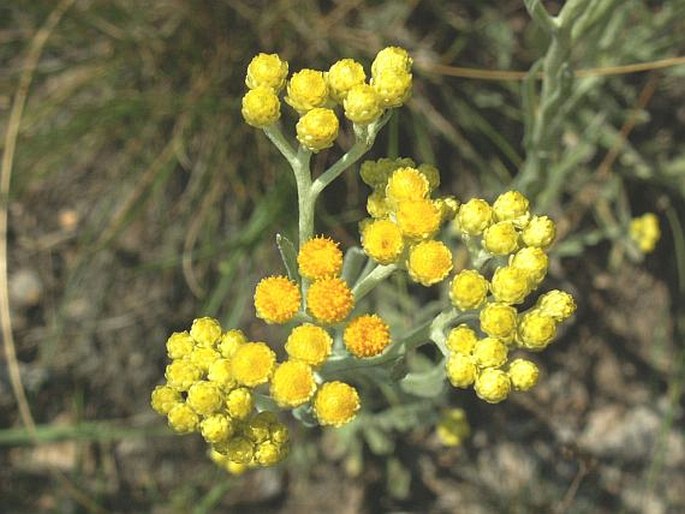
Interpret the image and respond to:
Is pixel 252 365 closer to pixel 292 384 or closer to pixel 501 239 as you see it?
pixel 292 384

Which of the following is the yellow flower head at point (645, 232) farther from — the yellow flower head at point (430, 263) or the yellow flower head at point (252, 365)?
the yellow flower head at point (252, 365)

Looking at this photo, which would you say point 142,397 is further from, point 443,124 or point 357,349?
point 357,349

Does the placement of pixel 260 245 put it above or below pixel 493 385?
below

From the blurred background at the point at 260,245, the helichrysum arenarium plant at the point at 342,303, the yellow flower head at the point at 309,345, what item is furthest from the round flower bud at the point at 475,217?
the blurred background at the point at 260,245

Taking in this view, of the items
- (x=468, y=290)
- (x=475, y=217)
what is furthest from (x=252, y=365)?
(x=475, y=217)

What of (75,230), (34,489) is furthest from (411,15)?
(34,489)

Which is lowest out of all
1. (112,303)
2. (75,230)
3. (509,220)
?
(112,303)

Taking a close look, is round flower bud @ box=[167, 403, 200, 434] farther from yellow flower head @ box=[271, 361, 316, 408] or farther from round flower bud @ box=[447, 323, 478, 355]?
round flower bud @ box=[447, 323, 478, 355]
